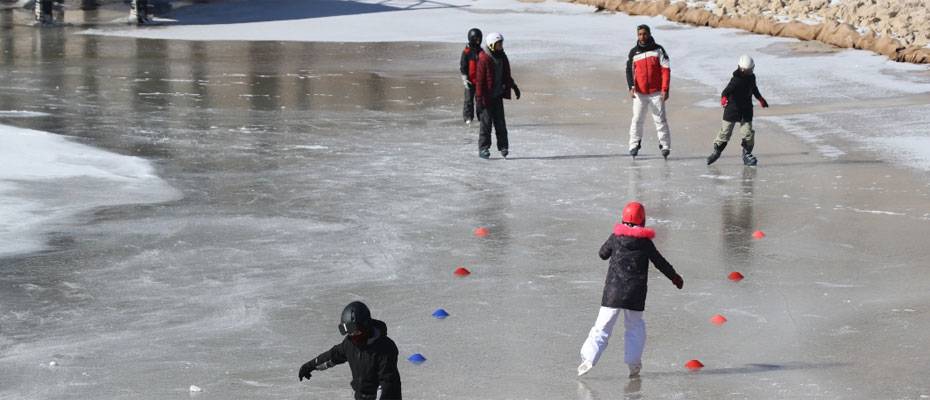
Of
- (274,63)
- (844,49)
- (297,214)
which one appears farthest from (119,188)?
(844,49)

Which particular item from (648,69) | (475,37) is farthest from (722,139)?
(475,37)

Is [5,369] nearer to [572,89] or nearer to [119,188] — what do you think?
[119,188]

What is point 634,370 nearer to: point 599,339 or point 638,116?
point 599,339

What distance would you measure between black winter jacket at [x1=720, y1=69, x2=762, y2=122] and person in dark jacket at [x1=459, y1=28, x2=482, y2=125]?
10.2 ft

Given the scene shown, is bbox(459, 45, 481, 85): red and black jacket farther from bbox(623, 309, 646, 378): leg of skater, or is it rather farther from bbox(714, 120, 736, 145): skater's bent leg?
bbox(623, 309, 646, 378): leg of skater

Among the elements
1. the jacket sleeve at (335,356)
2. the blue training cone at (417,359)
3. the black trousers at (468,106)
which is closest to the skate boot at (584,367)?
the blue training cone at (417,359)

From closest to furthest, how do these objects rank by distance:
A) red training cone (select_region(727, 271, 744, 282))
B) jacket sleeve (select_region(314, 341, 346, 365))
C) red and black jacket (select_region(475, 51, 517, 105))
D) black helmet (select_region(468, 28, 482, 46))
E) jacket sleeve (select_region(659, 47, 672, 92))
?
jacket sleeve (select_region(314, 341, 346, 365)), red training cone (select_region(727, 271, 744, 282)), jacket sleeve (select_region(659, 47, 672, 92)), red and black jacket (select_region(475, 51, 517, 105)), black helmet (select_region(468, 28, 482, 46))

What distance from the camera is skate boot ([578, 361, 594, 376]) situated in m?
8.23

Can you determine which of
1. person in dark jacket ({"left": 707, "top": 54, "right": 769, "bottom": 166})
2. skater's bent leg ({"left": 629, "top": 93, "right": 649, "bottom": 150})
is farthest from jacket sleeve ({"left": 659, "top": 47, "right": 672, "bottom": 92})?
person in dark jacket ({"left": 707, "top": 54, "right": 769, "bottom": 166})

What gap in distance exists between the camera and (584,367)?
8.26m

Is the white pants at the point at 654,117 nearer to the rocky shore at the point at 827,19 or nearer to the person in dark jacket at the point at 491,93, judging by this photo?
the person in dark jacket at the point at 491,93

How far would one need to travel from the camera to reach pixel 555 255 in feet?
38.7

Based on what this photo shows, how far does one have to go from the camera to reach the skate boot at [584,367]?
8227 mm

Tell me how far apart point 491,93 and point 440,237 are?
15.7 ft
